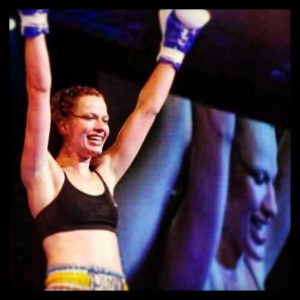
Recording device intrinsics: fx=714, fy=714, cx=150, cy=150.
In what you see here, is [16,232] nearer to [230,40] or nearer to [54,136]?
[54,136]

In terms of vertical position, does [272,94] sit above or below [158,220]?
above

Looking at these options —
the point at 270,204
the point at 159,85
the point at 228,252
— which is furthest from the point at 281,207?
the point at 159,85

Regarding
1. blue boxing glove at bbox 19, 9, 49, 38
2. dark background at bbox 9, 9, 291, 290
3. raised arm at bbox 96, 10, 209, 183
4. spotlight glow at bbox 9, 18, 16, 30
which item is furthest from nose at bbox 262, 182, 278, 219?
spotlight glow at bbox 9, 18, 16, 30

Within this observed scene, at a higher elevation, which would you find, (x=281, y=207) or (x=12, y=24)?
(x=12, y=24)

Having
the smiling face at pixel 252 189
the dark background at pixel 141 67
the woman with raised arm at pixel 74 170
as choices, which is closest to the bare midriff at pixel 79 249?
the woman with raised arm at pixel 74 170

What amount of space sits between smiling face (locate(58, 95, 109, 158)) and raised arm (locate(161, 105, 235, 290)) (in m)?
0.37

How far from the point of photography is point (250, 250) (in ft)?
8.84

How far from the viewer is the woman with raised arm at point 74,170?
2.42m

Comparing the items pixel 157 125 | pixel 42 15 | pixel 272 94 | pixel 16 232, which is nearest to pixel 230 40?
pixel 272 94

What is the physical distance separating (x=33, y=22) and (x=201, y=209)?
2.98 feet

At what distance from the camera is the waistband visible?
240 centimetres

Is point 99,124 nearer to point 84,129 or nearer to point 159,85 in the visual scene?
point 84,129

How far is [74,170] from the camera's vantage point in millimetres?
2504

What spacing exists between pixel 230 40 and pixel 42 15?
73cm
